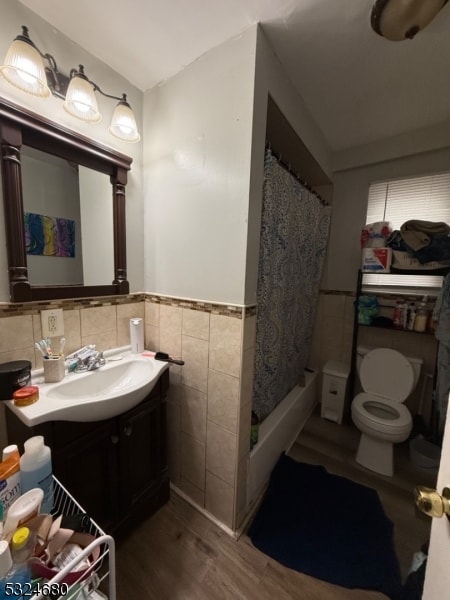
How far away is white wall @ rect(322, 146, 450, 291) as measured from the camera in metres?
2.07

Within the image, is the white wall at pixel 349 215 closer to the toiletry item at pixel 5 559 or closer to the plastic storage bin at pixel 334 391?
the plastic storage bin at pixel 334 391

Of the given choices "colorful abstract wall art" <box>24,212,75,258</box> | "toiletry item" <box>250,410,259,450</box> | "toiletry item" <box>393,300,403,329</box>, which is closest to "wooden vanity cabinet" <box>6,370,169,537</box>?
"toiletry item" <box>250,410,259,450</box>

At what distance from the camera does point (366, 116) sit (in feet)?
5.55

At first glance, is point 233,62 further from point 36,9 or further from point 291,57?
Answer: point 36,9

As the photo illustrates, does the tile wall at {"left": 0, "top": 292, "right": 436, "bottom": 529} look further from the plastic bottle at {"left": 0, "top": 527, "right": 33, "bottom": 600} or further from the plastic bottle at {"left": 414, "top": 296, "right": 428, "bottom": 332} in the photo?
the plastic bottle at {"left": 414, "top": 296, "right": 428, "bottom": 332}

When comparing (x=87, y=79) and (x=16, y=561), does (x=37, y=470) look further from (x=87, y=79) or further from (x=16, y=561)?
(x=87, y=79)

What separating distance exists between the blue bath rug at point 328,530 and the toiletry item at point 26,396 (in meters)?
1.28

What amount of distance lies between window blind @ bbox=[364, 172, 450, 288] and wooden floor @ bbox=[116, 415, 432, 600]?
1557 mm

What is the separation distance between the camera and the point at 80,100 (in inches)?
42.4

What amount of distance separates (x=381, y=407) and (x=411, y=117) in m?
2.16

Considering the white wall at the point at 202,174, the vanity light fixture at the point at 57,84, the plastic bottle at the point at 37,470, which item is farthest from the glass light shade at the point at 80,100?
the plastic bottle at the point at 37,470

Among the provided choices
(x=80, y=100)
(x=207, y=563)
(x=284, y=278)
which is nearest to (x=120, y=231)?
(x=80, y=100)

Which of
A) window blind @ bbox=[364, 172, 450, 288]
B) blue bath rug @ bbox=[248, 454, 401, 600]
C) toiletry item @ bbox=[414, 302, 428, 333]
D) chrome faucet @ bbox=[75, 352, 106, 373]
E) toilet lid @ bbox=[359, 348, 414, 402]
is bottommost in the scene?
blue bath rug @ bbox=[248, 454, 401, 600]

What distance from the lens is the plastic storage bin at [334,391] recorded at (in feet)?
7.22
